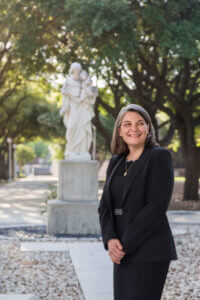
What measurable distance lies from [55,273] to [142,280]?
3666 mm

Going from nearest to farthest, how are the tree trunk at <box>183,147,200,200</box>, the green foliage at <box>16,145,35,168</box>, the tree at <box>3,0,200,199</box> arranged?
the tree at <box>3,0,200,199</box>
the tree trunk at <box>183,147,200,200</box>
the green foliage at <box>16,145,35,168</box>

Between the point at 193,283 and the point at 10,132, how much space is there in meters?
34.1

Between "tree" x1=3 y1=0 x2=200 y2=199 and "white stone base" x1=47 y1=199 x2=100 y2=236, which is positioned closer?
"white stone base" x1=47 y1=199 x2=100 y2=236

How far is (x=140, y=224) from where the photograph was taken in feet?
8.03

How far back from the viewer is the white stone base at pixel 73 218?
9.21 m

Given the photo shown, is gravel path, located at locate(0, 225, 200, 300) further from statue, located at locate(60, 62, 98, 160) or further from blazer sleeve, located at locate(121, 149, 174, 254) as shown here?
blazer sleeve, located at locate(121, 149, 174, 254)

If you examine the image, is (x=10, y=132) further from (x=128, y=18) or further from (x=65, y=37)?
(x=128, y=18)

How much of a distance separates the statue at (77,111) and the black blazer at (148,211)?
6.93m

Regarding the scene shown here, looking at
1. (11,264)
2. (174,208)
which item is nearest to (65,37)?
(174,208)

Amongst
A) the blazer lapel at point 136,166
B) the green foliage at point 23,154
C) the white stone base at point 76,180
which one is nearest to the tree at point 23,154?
the green foliage at point 23,154

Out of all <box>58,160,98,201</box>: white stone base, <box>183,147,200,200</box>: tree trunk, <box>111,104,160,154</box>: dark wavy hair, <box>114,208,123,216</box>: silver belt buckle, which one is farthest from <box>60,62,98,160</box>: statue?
<box>183,147,200,200</box>: tree trunk

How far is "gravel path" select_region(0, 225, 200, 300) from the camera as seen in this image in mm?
5070

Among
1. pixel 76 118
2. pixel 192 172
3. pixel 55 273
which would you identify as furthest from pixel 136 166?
pixel 192 172

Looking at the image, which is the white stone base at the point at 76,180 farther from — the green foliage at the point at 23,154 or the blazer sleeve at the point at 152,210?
the green foliage at the point at 23,154
